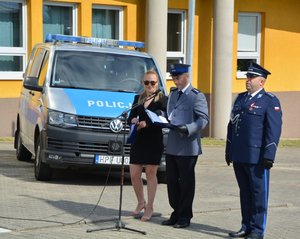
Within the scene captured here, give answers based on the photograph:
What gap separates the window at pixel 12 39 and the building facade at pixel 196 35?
2 centimetres

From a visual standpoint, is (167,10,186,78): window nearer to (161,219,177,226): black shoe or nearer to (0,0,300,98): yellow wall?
(0,0,300,98): yellow wall

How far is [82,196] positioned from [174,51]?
10843 millimetres

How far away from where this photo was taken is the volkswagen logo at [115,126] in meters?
11.2

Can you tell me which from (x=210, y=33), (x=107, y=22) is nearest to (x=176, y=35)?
(x=210, y=33)

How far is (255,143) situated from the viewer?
26.3 feet

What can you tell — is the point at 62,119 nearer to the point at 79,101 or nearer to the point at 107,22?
the point at 79,101

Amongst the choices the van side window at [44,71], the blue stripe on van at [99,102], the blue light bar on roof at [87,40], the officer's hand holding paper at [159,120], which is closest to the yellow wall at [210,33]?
the blue light bar on roof at [87,40]

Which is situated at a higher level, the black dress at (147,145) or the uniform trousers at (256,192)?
the black dress at (147,145)

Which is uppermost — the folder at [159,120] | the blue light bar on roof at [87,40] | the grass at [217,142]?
the blue light bar on roof at [87,40]

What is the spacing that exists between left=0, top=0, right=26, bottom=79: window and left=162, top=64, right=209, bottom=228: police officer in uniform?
9.81 meters

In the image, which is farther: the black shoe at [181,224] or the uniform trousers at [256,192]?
the black shoe at [181,224]

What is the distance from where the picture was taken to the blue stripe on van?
1123cm

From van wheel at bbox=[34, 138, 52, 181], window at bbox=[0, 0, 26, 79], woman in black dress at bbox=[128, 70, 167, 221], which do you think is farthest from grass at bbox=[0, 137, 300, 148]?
woman in black dress at bbox=[128, 70, 167, 221]

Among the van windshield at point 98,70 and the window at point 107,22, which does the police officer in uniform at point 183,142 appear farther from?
the window at point 107,22
